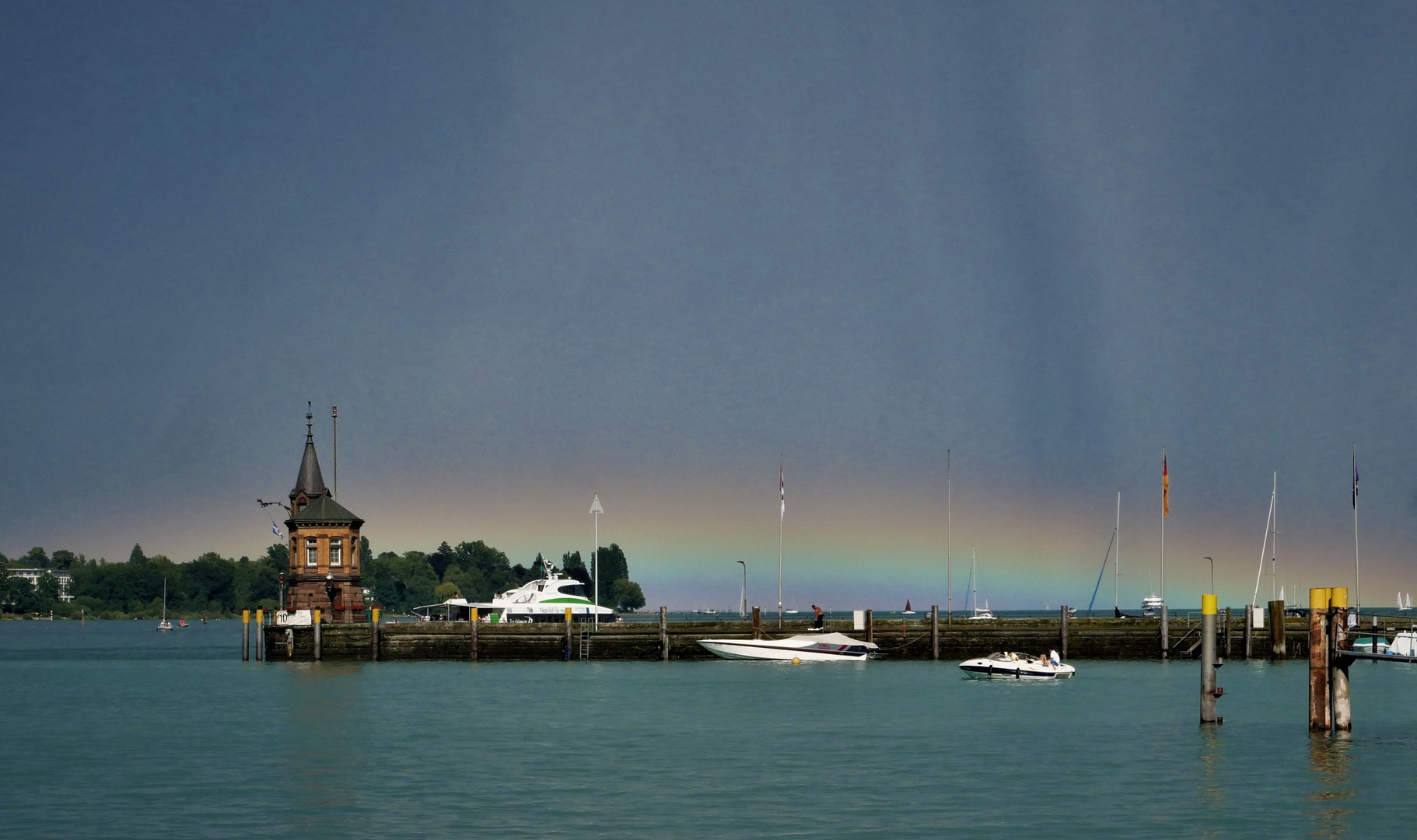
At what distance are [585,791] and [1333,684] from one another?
26.3 meters

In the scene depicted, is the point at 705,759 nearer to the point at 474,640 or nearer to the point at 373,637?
the point at 474,640

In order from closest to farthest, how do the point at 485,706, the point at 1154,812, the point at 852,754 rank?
1. the point at 1154,812
2. the point at 852,754
3. the point at 485,706

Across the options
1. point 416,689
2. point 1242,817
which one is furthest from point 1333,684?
point 416,689

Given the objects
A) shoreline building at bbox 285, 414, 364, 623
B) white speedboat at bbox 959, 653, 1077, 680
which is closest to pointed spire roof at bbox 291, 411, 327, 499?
shoreline building at bbox 285, 414, 364, 623

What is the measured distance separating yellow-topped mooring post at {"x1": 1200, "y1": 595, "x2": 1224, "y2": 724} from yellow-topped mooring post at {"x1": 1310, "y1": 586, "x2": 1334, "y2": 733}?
303 cm

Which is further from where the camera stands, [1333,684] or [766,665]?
[766,665]

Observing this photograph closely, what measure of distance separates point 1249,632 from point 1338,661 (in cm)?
4870

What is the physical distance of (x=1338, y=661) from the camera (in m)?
51.2

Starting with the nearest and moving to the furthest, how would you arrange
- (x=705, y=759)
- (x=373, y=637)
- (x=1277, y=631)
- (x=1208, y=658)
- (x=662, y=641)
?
1. (x=705, y=759)
2. (x=1208, y=658)
3. (x=1277, y=631)
4. (x=373, y=637)
5. (x=662, y=641)

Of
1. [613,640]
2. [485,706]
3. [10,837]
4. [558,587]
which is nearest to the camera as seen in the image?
[10,837]

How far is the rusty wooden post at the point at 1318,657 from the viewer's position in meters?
49.5

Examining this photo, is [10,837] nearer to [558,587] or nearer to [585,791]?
[585,791]

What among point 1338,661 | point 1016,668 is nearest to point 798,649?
point 1016,668

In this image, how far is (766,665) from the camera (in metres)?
100
